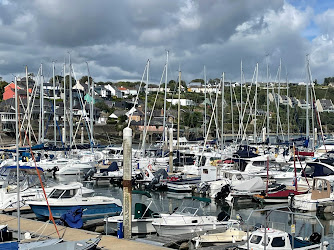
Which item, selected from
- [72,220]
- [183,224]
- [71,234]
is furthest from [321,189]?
[71,234]

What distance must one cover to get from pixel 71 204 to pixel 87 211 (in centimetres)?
115

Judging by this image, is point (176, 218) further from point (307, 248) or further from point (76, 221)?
point (307, 248)

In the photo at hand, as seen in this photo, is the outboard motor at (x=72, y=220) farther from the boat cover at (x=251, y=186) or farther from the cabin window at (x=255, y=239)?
the boat cover at (x=251, y=186)

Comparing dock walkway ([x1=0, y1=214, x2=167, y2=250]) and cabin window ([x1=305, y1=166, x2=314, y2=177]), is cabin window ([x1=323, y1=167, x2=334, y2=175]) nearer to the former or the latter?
cabin window ([x1=305, y1=166, x2=314, y2=177])

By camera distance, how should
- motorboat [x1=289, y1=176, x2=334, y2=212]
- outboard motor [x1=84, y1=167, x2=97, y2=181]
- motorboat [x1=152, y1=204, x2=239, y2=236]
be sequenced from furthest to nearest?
outboard motor [x1=84, y1=167, x2=97, y2=181]
motorboat [x1=289, y1=176, x2=334, y2=212]
motorboat [x1=152, y1=204, x2=239, y2=236]

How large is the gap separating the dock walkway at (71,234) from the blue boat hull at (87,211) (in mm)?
2699

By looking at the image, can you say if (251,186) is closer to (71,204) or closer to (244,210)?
(244,210)

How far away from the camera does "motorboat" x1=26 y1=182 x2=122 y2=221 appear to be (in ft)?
94.1

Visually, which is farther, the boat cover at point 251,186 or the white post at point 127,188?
the boat cover at point 251,186

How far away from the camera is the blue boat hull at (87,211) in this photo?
28625mm

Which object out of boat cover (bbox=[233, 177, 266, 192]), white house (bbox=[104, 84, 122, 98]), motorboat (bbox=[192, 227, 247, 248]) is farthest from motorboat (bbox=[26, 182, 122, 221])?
white house (bbox=[104, 84, 122, 98])

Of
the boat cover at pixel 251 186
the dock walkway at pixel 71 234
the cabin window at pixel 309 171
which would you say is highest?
the cabin window at pixel 309 171

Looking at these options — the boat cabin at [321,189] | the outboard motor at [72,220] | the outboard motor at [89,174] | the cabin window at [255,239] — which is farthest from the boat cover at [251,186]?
the outboard motor at [89,174]

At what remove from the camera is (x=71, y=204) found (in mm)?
28812
